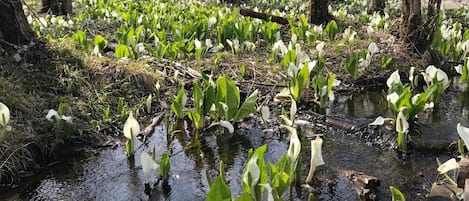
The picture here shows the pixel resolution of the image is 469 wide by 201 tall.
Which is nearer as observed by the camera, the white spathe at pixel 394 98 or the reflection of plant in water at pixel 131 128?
the reflection of plant in water at pixel 131 128

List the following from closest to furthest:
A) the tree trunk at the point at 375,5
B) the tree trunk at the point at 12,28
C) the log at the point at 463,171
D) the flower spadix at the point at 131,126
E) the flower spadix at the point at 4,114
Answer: the log at the point at 463,171 < the flower spadix at the point at 4,114 < the flower spadix at the point at 131,126 < the tree trunk at the point at 12,28 < the tree trunk at the point at 375,5

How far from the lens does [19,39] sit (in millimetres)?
4555

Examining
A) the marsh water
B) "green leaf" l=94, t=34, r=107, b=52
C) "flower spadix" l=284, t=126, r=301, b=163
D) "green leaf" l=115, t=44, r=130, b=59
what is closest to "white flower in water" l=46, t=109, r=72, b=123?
the marsh water

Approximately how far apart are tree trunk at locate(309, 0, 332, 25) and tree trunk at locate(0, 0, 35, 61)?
4.89 meters

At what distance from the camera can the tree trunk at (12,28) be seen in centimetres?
441

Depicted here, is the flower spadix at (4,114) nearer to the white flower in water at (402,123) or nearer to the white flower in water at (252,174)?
the white flower in water at (252,174)

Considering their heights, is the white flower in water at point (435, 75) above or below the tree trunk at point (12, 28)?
below

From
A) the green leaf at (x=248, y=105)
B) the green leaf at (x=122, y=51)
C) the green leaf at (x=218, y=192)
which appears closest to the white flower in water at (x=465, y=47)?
the green leaf at (x=248, y=105)

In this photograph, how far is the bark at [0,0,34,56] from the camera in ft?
14.5

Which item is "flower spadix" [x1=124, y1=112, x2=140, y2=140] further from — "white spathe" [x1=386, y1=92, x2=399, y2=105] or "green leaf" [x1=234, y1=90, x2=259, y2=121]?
"white spathe" [x1=386, y1=92, x2=399, y2=105]

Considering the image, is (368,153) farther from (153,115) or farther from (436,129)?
(153,115)

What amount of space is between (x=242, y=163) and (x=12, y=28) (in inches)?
101

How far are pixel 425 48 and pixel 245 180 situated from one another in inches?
172

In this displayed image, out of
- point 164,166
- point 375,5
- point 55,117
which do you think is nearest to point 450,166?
point 164,166
